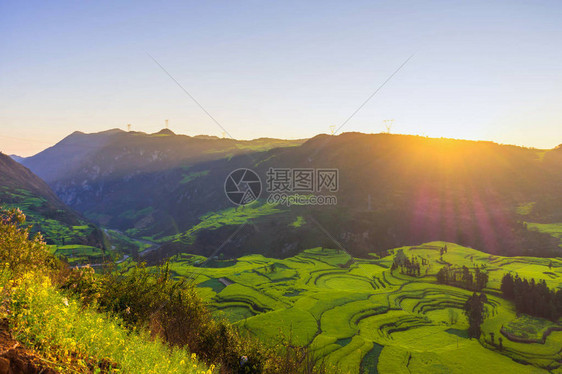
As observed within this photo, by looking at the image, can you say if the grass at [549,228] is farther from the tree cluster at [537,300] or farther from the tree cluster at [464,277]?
the tree cluster at [537,300]

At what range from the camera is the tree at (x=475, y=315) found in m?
32.9

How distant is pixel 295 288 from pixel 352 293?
9.70 m

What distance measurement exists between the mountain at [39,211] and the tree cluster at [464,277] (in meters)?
109

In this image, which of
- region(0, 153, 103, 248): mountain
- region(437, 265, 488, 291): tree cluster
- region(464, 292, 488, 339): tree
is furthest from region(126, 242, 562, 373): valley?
region(0, 153, 103, 248): mountain

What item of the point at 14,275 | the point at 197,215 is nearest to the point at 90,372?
the point at 14,275

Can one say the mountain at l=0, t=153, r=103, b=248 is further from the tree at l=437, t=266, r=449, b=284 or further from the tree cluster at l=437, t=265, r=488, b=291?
the tree cluster at l=437, t=265, r=488, b=291

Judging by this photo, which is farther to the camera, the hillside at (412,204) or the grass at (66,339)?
the hillside at (412,204)

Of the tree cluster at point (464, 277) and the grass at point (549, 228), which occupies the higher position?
the grass at point (549, 228)

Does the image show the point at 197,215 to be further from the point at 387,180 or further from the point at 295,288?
the point at 295,288

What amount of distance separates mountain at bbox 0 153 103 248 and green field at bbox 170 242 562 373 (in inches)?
2574

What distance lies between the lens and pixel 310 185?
461ft

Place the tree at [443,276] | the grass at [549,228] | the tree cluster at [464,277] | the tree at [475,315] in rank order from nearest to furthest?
the tree at [475,315], the tree cluster at [464,277], the tree at [443,276], the grass at [549,228]

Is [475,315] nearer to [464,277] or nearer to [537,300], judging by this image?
[537,300]

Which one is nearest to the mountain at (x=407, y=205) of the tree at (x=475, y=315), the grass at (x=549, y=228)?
the grass at (x=549, y=228)
